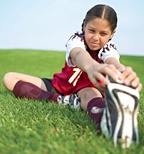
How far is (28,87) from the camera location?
10.4 feet

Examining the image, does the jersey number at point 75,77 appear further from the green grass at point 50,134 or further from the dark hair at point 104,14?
the dark hair at point 104,14

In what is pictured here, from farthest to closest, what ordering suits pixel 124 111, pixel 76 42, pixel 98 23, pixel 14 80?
Answer: pixel 14 80, pixel 76 42, pixel 98 23, pixel 124 111

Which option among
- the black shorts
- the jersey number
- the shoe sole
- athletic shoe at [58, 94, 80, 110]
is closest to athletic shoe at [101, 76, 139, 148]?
the shoe sole

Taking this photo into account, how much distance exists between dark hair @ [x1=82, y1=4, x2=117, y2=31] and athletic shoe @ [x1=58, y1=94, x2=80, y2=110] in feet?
2.29

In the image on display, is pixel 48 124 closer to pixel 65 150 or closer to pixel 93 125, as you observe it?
pixel 93 125

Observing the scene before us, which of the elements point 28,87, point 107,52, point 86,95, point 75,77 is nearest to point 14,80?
point 28,87

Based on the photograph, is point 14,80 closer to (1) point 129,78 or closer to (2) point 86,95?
(2) point 86,95

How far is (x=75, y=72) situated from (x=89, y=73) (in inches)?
50.6

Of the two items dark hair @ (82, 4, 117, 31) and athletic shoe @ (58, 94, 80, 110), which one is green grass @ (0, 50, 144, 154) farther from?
dark hair @ (82, 4, 117, 31)

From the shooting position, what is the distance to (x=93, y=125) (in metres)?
1.82

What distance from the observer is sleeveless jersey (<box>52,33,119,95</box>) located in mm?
2525

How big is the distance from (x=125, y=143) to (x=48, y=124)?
60 centimetres

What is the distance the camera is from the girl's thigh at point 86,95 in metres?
2.49

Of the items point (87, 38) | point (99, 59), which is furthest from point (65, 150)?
point (99, 59)
